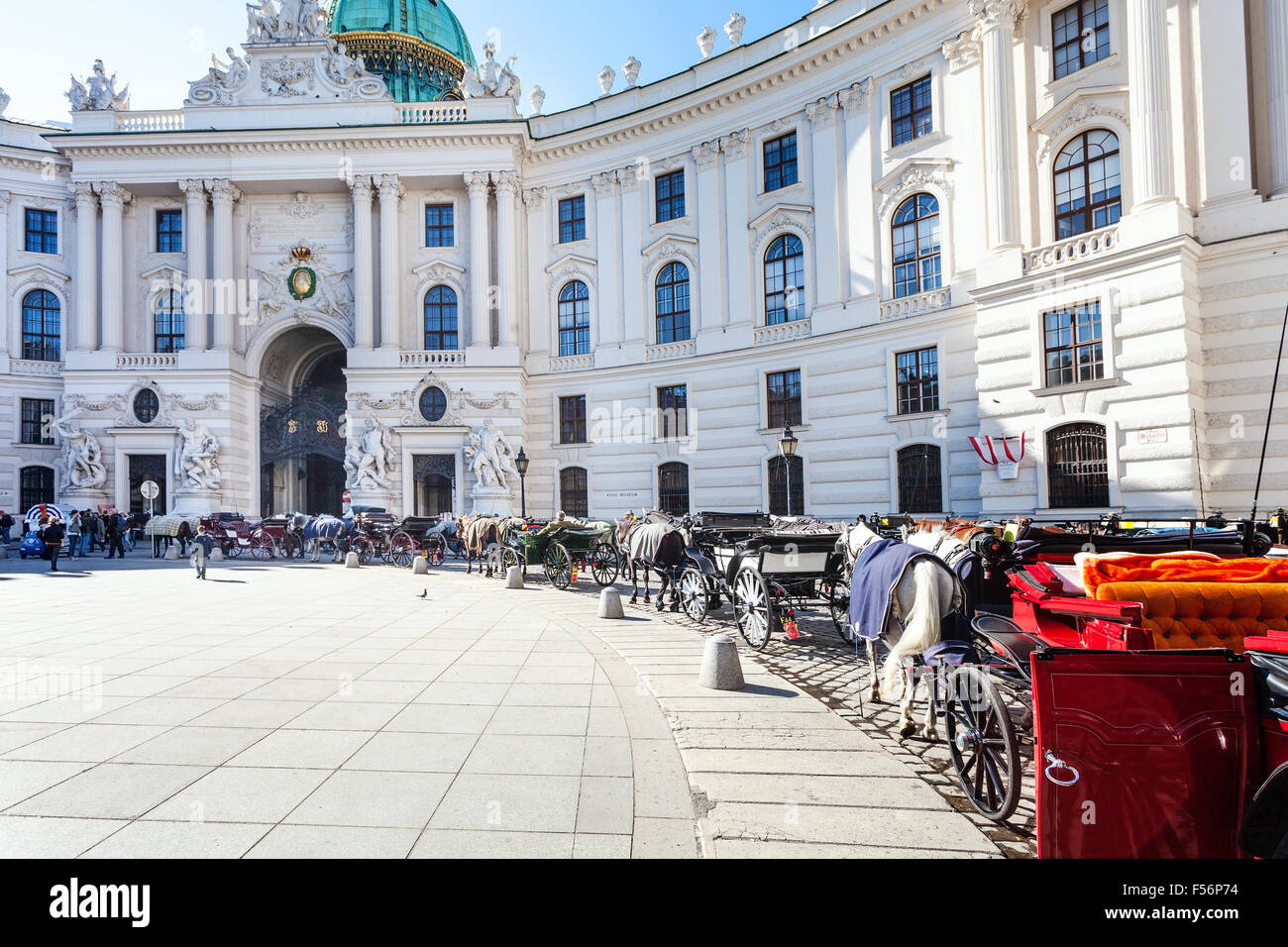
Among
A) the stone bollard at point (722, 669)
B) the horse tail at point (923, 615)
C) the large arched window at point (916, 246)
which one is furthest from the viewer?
the large arched window at point (916, 246)

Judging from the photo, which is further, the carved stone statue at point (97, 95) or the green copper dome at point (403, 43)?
the green copper dome at point (403, 43)

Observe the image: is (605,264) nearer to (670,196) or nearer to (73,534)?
(670,196)

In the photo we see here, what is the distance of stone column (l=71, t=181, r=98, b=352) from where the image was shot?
1276 inches

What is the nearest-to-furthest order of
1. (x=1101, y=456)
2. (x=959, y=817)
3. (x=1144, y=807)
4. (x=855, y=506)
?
(x=1144, y=807)
(x=959, y=817)
(x=1101, y=456)
(x=855, y=506)

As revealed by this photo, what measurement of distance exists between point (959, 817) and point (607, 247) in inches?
1193

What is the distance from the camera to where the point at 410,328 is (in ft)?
109

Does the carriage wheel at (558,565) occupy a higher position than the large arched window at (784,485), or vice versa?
the large arched window at (784,485)

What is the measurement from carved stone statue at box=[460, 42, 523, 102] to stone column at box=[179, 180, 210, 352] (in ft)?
46.3

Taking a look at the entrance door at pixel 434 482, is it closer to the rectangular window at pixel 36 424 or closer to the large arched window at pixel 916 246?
the rectangular window at pixel 36 424

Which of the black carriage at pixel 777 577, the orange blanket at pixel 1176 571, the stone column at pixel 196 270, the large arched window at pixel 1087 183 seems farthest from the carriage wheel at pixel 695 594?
Result: the stone column at pixel 196 270

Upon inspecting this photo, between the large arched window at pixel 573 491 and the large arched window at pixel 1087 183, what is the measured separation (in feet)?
67.9

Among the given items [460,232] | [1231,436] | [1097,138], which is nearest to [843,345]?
[1097,138]

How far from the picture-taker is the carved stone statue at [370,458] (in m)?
30.1

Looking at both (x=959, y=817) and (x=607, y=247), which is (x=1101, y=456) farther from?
(x=607, y=247)
